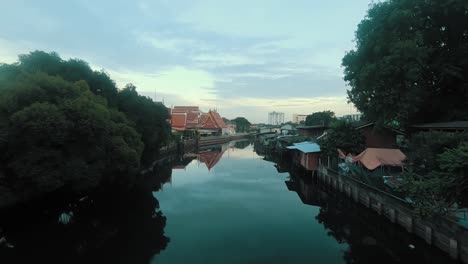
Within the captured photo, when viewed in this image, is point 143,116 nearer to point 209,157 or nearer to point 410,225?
point 209,157

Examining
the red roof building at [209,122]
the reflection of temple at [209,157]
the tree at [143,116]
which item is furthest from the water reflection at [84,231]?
the red roof building at [209,122]

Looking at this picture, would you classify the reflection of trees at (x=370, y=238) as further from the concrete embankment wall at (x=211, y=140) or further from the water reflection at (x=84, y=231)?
the concrete embankment wall at (x=211, y=140)

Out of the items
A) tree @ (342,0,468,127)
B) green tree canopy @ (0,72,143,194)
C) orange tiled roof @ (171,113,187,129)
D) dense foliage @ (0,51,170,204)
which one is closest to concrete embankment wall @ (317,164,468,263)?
tree @ (342,0,468,127)

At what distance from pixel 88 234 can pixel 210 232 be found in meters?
5.25

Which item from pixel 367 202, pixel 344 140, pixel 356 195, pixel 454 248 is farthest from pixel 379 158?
pixel 454 248

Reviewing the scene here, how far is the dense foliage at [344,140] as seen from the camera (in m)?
21.5

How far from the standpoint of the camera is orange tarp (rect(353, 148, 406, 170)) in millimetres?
17297

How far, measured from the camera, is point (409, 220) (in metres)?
12.2

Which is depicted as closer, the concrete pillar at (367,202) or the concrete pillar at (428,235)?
the concrete pillar at (428,235)

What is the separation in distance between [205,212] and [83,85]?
9766mm

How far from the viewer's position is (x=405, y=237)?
12.1 metres

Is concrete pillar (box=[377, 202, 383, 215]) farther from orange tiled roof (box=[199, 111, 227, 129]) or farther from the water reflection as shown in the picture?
orange tiled roof (box=[199, 111, 227, 129])

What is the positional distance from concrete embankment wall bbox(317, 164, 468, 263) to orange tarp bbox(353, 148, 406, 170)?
4.19ft

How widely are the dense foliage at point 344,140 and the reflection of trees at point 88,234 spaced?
510 inches
